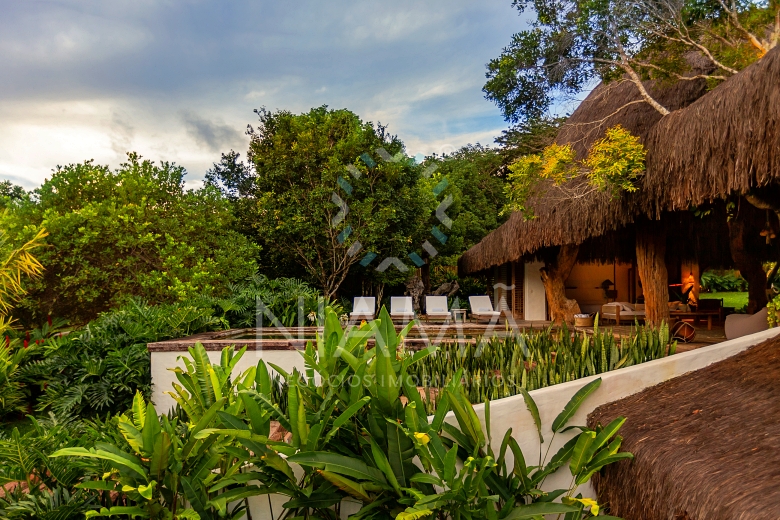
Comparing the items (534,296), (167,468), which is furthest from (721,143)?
(534,296)

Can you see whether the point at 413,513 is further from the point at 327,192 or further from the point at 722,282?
the point at 722,282

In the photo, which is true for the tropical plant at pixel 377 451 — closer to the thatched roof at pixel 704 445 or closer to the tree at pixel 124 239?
the thatched roof at pixel 704 445

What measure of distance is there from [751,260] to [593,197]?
12.7 feet

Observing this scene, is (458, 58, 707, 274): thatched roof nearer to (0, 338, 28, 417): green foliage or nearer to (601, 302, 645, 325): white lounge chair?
(601, 302, 645, 325): white lounge chair

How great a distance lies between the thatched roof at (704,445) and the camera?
6.96 ft

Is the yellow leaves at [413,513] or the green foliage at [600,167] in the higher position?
the green foliage at [600,167]

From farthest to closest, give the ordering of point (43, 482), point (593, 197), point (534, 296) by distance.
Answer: point (534, 296), point (593, 197), point (43, 482)

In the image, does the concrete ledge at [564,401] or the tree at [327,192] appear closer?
the concrete ledge at [564,401]

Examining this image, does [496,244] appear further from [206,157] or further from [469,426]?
[206,157]

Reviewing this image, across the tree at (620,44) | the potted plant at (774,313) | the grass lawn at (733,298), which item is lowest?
the grass lawn at (733,298)

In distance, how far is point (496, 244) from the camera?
10.4 meters

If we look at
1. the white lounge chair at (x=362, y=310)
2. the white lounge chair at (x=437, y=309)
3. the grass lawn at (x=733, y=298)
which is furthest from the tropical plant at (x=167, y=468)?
the grass lawn at (x=733, y=298)

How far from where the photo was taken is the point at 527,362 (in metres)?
4.18

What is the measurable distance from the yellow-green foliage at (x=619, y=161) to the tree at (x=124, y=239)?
21.3 ft
